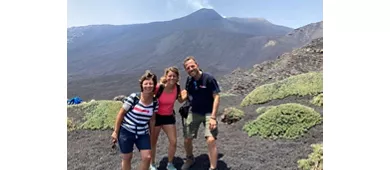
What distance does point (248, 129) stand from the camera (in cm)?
635

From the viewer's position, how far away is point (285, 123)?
19.8ft

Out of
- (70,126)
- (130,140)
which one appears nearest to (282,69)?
(70,126)

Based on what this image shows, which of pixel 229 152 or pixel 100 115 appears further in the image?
pixel 100 115

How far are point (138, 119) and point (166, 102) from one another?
1.33 ft

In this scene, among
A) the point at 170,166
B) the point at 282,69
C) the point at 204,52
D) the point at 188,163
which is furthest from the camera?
the point at 204,52

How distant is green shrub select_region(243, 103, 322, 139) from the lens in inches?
230

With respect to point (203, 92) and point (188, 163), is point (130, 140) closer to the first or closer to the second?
point (203, 92)

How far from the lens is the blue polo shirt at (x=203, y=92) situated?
161 inches
